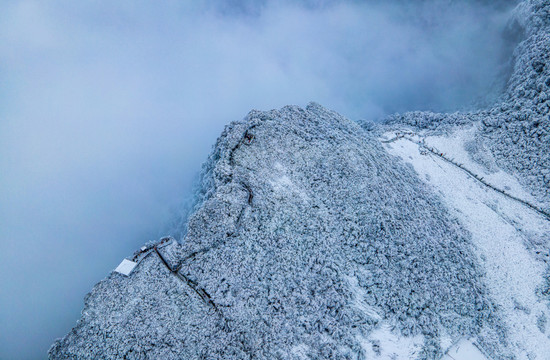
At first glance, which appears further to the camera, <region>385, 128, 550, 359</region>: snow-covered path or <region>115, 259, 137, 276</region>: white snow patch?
<region>385, 128, 550, 359</region>: snow-covered path

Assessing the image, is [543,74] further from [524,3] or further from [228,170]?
[228,170]

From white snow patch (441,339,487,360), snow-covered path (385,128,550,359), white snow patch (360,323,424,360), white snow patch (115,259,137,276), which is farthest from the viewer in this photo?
snow-covered path (385,128,550,359)

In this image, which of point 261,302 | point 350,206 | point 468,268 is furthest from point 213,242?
point 468,268

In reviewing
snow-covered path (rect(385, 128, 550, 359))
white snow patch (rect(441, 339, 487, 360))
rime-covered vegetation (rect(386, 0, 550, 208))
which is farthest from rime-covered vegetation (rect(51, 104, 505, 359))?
rime-covered vegetation (rect(386, 0, 550, 208))

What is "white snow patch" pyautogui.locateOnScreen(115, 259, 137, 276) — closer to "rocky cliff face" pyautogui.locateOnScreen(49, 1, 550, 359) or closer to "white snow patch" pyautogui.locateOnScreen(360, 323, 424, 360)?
"rocky cliff face" pyautogui.locateOnScreen(49, 1, 550, 359)

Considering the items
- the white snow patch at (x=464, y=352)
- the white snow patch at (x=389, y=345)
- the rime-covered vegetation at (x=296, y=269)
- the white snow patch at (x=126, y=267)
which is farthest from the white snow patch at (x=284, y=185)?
the white snow patch at (x=464, y=352)

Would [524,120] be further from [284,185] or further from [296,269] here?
[296,269]

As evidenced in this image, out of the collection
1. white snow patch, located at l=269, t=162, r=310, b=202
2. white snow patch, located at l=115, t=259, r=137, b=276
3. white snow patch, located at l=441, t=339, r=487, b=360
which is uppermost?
white snow patch, located at l=115, t=259, r=137, b=276
